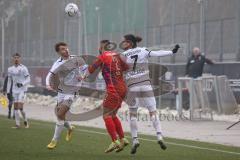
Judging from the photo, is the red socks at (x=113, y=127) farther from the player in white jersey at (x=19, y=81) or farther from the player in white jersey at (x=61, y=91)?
the player in white jersey at (x=19, y=81)

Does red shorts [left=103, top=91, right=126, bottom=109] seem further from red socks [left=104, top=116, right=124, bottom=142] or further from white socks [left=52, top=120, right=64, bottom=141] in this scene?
white socks [left=52, top=120, right=64, bottom=141]

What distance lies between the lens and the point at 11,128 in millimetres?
19297

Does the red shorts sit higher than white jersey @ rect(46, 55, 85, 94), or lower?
lower

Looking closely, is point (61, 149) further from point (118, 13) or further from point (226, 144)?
point (118, 13)

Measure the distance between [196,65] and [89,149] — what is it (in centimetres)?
1082

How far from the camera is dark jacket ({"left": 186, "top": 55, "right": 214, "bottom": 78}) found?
23.6 m

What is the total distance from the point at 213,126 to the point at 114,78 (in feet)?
26.9

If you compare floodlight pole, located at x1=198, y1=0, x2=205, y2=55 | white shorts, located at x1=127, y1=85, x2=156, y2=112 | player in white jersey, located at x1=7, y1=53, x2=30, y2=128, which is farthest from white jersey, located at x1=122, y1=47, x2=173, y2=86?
floodlight pole, located at x1=198, y1=0, x2=205, y2=55

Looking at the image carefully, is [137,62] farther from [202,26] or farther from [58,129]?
[202,26]

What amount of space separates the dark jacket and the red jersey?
36.1 feet

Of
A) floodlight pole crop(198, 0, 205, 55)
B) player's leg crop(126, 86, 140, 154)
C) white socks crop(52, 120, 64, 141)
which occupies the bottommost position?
white socks crop(52, 120, 64, 141)

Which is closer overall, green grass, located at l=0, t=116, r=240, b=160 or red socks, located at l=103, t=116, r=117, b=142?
green grass, located at l=0, t=116, r=240, b=160

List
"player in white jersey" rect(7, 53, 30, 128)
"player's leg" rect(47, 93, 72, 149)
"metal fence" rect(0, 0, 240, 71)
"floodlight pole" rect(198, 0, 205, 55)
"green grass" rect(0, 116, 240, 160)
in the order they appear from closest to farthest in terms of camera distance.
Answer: "green grass" rect(0, 116, 240, 160) < "player's leg" rect(47, 93, 72, 149) < "player in white jersey" rect(7, 53, 30, 128) < "metal fence" rect(0, 0, 240, 71) < "floodlight pole" rect(198, 0, 205, 55)

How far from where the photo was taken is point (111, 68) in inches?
503
